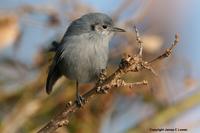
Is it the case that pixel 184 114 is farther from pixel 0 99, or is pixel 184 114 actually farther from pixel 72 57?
pixel 0 99

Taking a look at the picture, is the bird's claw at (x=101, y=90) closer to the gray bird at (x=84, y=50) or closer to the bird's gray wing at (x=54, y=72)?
the gray bird at (x=84, y=50)

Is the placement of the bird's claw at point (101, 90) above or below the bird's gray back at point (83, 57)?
below

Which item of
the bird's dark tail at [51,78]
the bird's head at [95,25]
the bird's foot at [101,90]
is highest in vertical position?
the bird's head at [95,25]

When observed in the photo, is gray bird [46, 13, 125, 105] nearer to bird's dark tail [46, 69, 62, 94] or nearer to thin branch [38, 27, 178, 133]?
bird's dark tail [46, 69, 62, 94]

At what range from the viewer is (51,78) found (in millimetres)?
3105

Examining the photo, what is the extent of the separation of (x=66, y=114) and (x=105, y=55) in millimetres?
1042

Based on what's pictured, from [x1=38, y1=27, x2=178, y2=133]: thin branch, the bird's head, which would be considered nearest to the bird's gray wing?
the bird's head

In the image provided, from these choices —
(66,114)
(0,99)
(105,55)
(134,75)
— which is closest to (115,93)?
(134,75)

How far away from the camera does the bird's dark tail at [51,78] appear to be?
10.1 ft

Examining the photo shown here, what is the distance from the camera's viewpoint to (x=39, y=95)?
3578mm

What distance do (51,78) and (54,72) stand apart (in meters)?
0.10

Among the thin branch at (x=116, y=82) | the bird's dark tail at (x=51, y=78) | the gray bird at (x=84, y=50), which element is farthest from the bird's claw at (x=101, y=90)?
the bird's dark tail at (x=51, y=78)

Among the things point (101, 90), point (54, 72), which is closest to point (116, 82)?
point (101, 90)

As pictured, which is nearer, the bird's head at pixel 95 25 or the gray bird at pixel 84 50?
the gray bird at pixel 84 50
